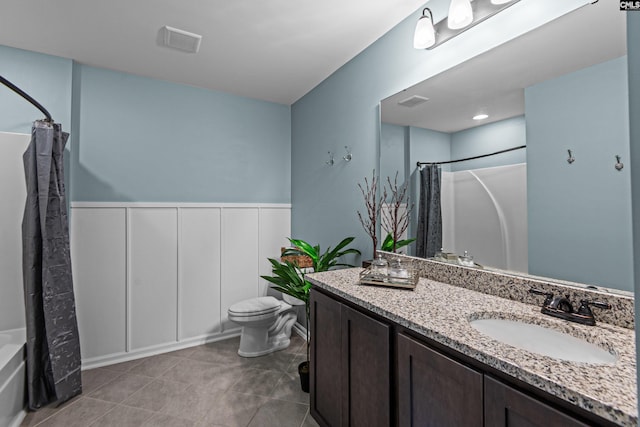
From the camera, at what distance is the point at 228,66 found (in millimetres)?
2592

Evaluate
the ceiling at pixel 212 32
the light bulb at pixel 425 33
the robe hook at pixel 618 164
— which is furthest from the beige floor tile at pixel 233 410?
the ceiling at pixel 212 32

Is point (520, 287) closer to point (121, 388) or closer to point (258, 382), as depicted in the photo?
point (258, 382)

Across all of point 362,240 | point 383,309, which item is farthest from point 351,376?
point 362,240

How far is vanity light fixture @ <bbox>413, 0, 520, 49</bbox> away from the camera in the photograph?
4.51ft

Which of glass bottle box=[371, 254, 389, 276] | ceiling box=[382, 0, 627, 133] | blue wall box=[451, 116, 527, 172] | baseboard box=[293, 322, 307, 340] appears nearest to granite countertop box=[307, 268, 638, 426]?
glass bottle box=[371, 254, 389, 276]

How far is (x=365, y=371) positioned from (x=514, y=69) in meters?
1.50

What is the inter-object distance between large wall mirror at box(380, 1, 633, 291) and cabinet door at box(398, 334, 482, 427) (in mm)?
651

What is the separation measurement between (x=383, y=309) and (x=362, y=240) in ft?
3.75

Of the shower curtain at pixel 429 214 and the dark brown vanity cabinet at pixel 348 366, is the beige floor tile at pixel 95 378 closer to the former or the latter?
the dark brown vanity cabinet at pixel 348 366

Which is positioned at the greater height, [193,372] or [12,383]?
[12,383]

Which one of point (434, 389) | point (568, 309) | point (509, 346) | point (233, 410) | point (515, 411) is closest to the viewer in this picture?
point (515, 411)

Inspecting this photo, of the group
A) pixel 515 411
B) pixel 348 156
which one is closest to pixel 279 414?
pixel 515 411

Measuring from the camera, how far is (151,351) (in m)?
2.72

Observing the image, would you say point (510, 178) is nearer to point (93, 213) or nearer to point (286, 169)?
point (286, 169)
